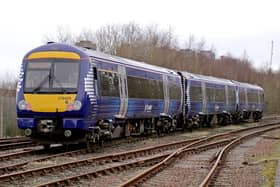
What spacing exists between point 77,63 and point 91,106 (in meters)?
1.32

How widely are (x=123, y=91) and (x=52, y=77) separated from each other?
146 inches

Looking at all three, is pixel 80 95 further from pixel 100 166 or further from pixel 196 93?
pixel 196 93

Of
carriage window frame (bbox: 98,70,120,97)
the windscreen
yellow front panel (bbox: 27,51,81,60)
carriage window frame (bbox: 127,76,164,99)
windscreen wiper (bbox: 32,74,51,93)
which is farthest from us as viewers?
carriage window frame (bbox: 127,76,164,99)

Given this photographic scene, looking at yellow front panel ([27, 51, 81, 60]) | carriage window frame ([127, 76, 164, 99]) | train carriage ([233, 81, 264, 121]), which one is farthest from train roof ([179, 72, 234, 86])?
yellow front panel ([27, 51, 81, 60])

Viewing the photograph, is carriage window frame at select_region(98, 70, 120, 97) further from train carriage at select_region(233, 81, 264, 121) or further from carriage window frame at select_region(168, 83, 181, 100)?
A: train carriage at select_region(233, 81, 264, 121)

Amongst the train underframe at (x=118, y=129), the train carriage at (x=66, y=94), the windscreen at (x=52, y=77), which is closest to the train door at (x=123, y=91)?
the train underframe at (x=118, y=129)

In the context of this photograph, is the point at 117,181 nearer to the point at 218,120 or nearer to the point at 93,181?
the point at 93,181

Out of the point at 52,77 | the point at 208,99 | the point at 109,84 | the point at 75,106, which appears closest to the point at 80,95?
the point at 75,106

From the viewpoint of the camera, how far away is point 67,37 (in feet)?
174

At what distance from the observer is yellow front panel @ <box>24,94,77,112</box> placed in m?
15.6

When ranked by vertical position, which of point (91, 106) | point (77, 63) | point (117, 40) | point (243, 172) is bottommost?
point (243, 172)

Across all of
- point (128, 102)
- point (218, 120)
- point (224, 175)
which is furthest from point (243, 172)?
point (218, 120)

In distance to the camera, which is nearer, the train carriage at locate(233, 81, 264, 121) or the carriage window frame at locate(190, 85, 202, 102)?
the carriage window frame at locate(190, 85, 202, 102)

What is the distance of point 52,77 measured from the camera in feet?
52.1
